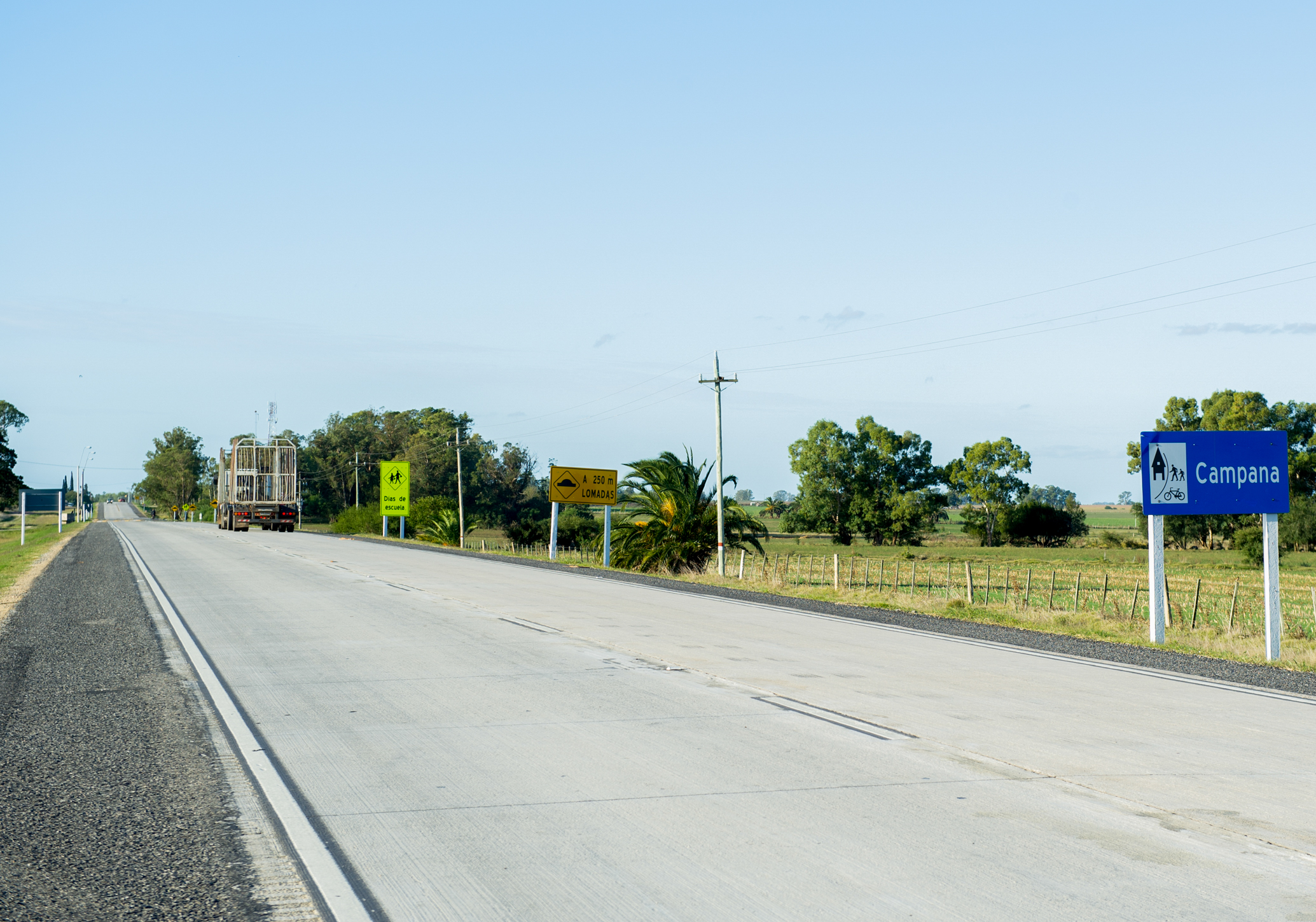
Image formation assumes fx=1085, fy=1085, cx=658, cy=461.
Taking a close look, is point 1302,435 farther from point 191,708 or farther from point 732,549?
point 191,708

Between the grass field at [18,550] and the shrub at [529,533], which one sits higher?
the grass field at [18,550]

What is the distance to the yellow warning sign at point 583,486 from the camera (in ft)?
129

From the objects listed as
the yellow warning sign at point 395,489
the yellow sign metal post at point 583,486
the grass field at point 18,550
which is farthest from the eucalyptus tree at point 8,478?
the yellow sign metal post at point 583,486

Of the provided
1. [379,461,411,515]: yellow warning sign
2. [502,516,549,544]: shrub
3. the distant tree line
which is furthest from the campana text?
the distant tree line

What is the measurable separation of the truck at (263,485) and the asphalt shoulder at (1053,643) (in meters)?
40.7

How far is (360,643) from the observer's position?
1389 centimetres

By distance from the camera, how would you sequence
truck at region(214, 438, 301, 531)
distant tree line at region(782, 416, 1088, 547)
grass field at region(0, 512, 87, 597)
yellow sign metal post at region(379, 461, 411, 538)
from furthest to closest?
distant tree line at region(782, 416, 1088, 547) < yellow sign metal post at region(379, 461, 411, 538) < truck at region(214, 438, 301, 531) < grass field at region(0, 512, 87, 597)

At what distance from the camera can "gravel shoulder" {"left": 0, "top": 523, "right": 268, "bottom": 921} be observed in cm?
479

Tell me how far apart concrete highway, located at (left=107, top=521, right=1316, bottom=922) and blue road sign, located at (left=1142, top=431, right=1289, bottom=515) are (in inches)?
134

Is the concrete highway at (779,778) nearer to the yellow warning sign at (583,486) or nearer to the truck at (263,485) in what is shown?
the yellow warning sign at (583,486)

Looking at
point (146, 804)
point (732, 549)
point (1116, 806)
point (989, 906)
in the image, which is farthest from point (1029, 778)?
point (732, 549)

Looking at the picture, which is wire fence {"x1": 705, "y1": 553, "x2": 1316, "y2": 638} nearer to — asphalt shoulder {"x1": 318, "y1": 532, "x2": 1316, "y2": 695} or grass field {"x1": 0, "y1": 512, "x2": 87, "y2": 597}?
asphalt shoulder {"x1": 318, "y1": 532, "x2": 1316, "y2": 695}

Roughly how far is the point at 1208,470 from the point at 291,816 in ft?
45.1

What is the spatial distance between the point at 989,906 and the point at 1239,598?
38982 mm
